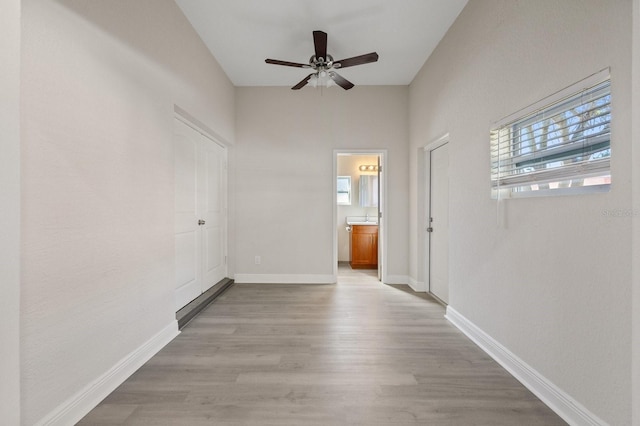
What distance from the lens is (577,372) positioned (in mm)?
1444

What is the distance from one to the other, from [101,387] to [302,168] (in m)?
3.21

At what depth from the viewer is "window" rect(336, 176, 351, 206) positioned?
5957 mm

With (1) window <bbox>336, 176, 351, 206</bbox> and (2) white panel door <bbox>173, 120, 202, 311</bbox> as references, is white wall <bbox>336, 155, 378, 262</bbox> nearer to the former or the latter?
(1) window <bbox>336, 176, 351, 206</bbox>

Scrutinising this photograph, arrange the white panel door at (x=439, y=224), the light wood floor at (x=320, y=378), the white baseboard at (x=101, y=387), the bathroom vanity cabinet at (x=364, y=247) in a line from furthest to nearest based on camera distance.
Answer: the bathroom vanity cabinet at (x=364, y=247) → the white panel door at (x=439, y=224) → the light wood floor at (x=320, y=378) → the white baseboard at (x=101, y=387)

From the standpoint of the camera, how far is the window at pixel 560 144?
133cm

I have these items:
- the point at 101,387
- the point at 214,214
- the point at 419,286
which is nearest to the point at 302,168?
the point at 214,214

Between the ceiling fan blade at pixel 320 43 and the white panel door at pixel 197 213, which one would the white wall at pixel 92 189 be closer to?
the white panel door at pixel 197 213

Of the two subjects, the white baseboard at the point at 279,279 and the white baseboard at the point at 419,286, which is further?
the white baseboard at the point at 279,279

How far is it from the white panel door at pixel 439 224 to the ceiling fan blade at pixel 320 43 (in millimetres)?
1756

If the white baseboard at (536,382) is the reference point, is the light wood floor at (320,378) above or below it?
below

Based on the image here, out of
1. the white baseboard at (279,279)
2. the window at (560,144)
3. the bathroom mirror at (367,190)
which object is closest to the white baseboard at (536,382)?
the window at (560,144)

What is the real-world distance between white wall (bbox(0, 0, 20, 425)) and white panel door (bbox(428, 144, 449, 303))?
11.2 feet

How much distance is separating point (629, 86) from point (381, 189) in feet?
9.99

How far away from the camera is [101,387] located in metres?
1.65
